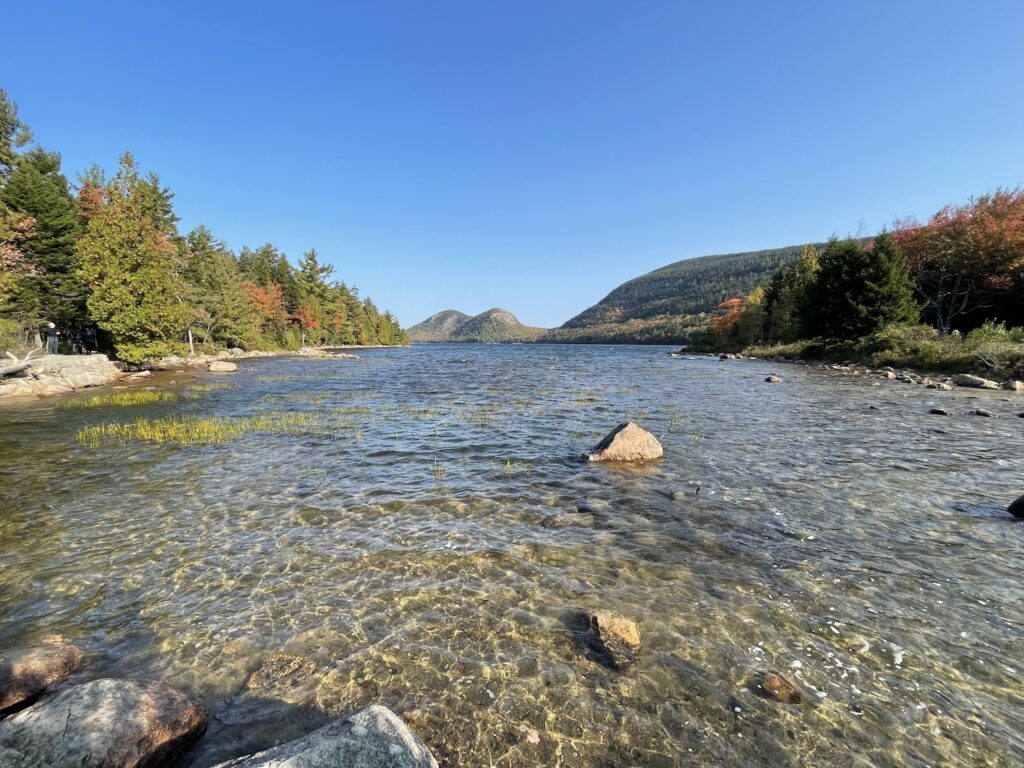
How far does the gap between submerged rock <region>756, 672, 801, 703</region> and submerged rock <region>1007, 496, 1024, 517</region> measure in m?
8.46

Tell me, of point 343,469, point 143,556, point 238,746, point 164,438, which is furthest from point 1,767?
point 164,438

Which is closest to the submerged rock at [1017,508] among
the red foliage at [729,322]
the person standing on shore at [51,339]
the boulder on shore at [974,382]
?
the boulder on shore at [974,382]

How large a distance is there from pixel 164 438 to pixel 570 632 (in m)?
17.2

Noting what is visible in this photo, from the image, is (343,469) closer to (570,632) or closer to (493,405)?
(570,632)

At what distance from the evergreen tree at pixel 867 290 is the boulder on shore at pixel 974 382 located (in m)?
21.3

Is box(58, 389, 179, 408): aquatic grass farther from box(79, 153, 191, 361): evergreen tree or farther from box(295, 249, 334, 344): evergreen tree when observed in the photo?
box(295, 249, 334, 344): evergreen tree

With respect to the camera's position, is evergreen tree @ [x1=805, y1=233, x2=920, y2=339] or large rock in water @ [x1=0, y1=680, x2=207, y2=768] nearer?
large rock in water @ [x1=0, y1=680, x2=207, y2=768]

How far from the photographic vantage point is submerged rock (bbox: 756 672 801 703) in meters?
4.53

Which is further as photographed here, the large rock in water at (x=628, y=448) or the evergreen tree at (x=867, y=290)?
the evergreen tree at (x=867, y=290)

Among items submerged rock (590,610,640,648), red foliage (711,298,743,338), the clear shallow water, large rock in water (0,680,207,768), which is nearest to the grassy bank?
the clear shallow water

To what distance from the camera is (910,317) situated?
48531mm

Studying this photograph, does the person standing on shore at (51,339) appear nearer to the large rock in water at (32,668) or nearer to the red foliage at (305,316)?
the large rock in water at (32,668)

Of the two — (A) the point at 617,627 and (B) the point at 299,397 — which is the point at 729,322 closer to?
(B) the point at 299,397

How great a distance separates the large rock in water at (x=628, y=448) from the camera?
516 inches
